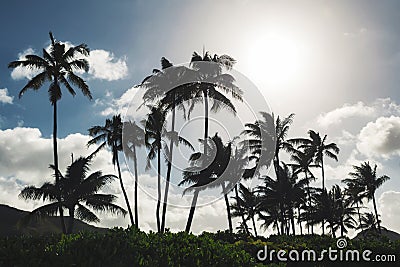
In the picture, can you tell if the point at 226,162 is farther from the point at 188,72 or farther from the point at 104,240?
the point at 104,240


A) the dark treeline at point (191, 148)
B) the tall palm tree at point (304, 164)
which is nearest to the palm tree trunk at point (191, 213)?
the dark treeline at point (191, 148)

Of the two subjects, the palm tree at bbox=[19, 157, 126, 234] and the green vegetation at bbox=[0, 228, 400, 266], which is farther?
the palm tree at bbox=[19, 157, 126, 234]

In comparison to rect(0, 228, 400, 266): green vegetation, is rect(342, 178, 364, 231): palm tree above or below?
above

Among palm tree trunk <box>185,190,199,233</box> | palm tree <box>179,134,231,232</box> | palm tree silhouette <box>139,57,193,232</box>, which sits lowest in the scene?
palm tree trunk <box>185,190,199,233</box>

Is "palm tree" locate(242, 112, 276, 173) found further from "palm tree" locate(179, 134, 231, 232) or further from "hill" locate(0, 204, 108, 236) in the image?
"hill" locate(0, 204, 108, 236)

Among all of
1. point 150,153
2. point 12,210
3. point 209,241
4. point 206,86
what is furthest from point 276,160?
point 12,210

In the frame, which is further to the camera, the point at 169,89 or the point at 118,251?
the point at 169,89

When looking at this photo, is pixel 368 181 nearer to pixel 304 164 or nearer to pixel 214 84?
pixel 304 164

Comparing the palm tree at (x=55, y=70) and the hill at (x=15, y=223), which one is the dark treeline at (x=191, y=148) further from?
the hill at (x=15, y=223)

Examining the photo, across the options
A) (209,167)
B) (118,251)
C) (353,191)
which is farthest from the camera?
(353,191)

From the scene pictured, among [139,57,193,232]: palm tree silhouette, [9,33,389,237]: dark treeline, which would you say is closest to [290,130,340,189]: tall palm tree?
[9,33,389,237]: dark treeline
